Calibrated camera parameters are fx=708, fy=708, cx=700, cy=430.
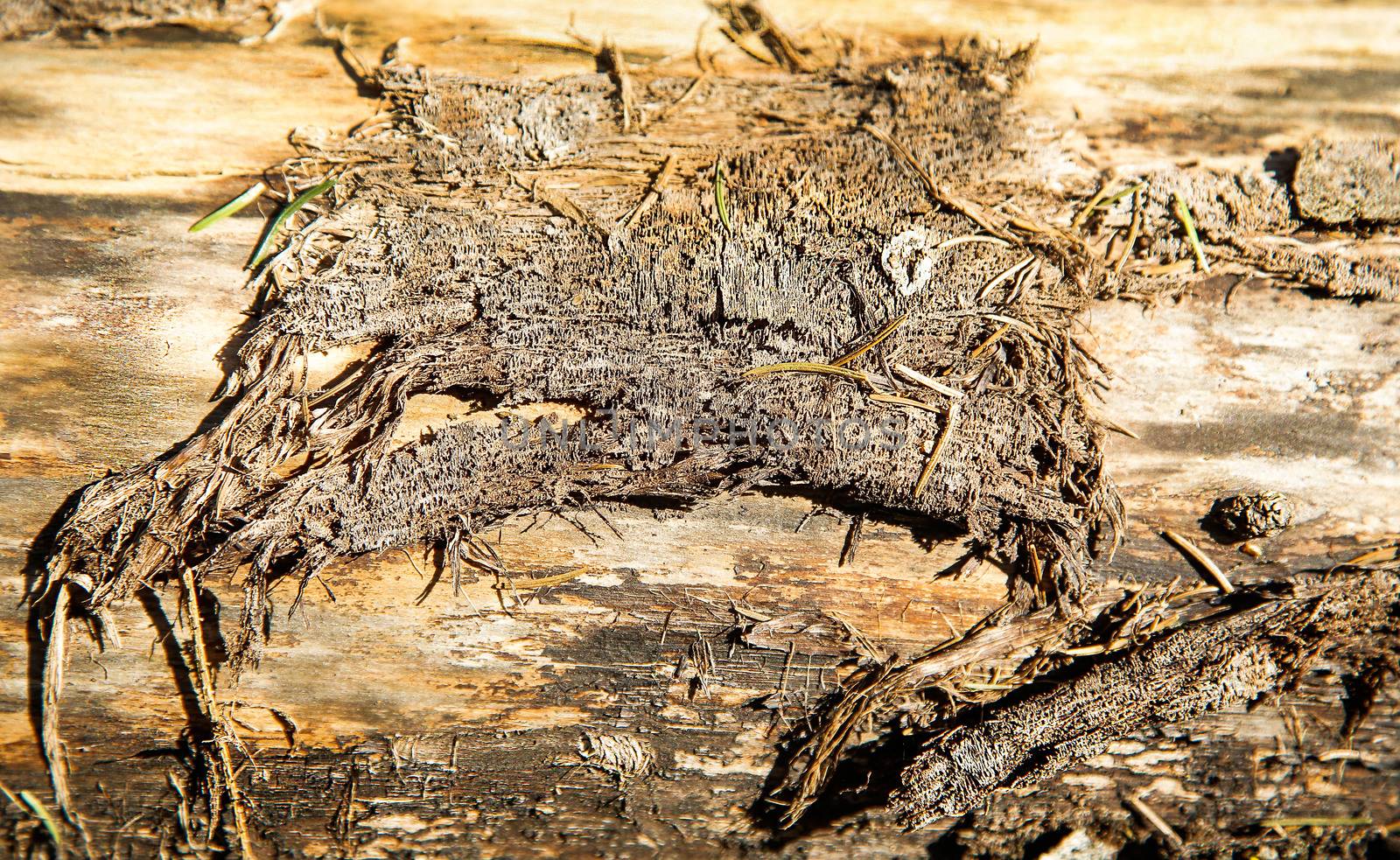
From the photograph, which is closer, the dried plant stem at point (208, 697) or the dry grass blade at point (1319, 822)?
the dried plant stem at point (208, 697)

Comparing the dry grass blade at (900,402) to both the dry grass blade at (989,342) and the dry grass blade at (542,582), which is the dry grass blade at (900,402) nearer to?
the dry grass blade at (989,342)

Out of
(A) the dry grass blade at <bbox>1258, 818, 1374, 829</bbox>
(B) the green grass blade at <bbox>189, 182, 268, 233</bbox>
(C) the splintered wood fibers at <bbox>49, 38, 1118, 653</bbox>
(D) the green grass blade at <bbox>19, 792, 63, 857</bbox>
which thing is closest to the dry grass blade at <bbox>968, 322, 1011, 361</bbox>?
(C) the splintered wood fibers at <bbox>49, 38, 1118, 653</bbox>

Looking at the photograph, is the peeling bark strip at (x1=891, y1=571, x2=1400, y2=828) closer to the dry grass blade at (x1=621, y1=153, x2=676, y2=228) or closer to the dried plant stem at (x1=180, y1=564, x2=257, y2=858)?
the dry grass blade at (x1=621, y1=153, x2=676, y2=228)

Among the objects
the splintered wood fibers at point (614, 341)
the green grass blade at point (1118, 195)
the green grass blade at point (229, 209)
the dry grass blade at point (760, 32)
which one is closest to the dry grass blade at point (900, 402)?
the splintered wood fibers at point (614, 341)

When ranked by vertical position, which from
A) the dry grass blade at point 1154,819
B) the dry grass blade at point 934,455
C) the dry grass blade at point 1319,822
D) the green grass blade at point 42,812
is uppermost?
the dry grass blade at point 934,455

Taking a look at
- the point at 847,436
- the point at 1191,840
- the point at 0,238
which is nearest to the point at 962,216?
the point at 847,436

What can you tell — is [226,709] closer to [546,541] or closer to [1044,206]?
[546,541]
